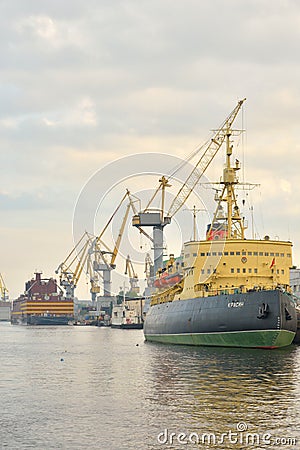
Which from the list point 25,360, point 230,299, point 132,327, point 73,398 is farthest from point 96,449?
point 132,327

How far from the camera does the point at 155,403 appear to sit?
35.7 meters

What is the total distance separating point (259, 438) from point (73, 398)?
1370 cm

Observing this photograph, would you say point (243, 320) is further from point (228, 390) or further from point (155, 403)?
point (155, 403)

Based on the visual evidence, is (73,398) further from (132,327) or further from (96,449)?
(132,327)

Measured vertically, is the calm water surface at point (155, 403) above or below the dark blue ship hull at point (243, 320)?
below

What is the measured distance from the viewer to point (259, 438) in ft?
89.4
